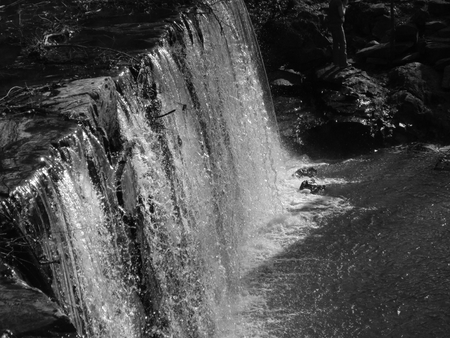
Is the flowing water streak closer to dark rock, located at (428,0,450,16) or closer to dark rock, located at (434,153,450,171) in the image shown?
dark rock, located at (434,153,450,171)

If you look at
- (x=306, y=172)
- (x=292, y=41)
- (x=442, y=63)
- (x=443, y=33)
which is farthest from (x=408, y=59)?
(x=306, y=172)

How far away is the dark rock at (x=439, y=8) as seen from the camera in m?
13.8

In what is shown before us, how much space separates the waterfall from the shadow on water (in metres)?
0.69

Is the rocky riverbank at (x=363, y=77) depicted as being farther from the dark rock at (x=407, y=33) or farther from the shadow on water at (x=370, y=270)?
the shadow on water at (x=370, y=270)

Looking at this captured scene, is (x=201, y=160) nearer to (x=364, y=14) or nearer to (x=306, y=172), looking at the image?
(x=306, y=172)

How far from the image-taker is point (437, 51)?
12.9 metres

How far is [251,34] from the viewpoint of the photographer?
473 inches

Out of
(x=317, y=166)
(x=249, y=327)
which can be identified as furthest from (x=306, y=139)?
(x=249, y=327)

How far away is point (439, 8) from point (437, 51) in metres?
1.39

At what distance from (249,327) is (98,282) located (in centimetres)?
238

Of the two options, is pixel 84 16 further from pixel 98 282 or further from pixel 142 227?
pixel 98 282

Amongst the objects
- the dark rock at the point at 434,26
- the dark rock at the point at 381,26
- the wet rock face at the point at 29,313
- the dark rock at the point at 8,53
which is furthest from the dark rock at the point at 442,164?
the wet rock face at the point at 29,313

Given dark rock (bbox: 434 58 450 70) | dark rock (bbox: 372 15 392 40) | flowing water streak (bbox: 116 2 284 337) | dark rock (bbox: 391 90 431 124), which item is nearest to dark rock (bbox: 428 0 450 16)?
dark rock (bbox: 372 15 392 40)

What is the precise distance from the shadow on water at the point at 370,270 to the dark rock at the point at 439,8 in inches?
171
